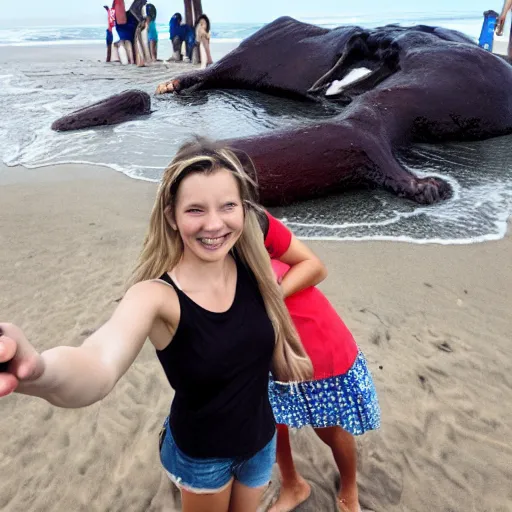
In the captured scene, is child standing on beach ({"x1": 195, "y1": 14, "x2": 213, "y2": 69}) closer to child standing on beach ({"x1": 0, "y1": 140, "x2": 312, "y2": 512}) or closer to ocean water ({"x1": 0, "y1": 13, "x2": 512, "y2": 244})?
ocean water ({"x1": 0, "y1": 13, "x2": 512, "y2": 244})

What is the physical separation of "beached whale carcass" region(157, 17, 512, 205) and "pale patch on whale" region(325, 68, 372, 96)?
15 mm

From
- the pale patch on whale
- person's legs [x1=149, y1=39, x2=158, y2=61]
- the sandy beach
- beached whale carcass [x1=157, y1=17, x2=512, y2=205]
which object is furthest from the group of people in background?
the sandy beach

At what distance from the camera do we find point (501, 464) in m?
2.16

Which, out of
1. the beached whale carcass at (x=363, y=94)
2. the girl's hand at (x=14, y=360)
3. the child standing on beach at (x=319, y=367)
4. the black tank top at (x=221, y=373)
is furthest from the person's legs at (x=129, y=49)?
the girl's hand at (x=14, y=360)

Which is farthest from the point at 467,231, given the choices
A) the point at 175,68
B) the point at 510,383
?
the point at 175,68

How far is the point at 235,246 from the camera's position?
1.59m

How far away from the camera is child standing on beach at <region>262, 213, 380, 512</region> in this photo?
174cm

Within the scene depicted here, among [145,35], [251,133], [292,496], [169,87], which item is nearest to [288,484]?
[292,496]

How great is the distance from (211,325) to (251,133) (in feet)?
17.3

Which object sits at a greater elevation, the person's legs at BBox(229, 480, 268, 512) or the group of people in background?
the person's legs at BBox(229, 480, 268, 512)

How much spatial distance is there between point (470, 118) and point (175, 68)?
33.3 feet

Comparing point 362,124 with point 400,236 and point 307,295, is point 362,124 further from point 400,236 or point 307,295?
point 307,295

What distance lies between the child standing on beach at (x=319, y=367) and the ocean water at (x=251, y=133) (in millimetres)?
2167

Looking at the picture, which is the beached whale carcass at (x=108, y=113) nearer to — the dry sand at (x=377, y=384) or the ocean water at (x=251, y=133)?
the ocean water at (x=251, y=133)
